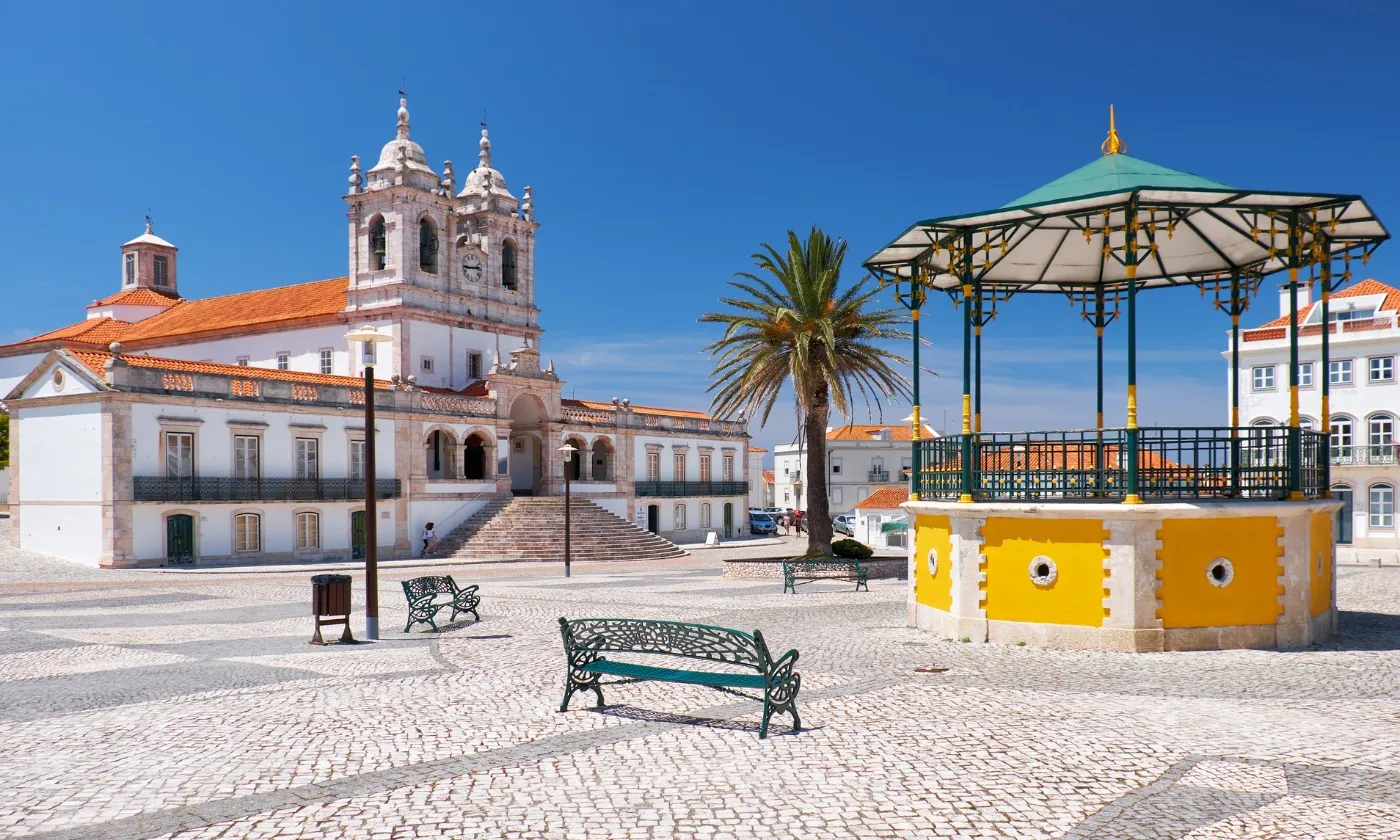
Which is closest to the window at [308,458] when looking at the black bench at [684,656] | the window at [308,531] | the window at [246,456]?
the window at [308,531]

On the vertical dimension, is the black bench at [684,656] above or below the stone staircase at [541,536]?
above

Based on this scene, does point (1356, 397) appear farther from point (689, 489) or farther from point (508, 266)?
point (508, 266)

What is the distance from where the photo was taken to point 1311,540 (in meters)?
13.8

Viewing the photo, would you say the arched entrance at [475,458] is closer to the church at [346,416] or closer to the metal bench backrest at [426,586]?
the church at [346,416]

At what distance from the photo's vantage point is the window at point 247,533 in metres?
35.4

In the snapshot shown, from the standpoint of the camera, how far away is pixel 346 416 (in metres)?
39.1

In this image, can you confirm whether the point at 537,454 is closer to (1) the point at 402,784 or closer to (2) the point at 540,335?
(2) the point at 540,335

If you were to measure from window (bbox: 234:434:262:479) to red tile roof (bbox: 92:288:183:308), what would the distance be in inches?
1195

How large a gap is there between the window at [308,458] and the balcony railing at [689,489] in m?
→ 17.4

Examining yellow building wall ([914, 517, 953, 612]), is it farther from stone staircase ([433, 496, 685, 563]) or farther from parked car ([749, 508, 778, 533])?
parked car ([749, 508, 778, 533])

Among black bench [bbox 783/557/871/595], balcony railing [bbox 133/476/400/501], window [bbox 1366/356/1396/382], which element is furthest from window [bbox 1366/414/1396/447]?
balcony railing [bbox 133/476/400/501]

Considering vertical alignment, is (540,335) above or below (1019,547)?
above

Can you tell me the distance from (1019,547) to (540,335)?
41.8 meters

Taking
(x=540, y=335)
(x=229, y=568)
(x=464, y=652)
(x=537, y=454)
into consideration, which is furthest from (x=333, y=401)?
(x=464, y=652)
